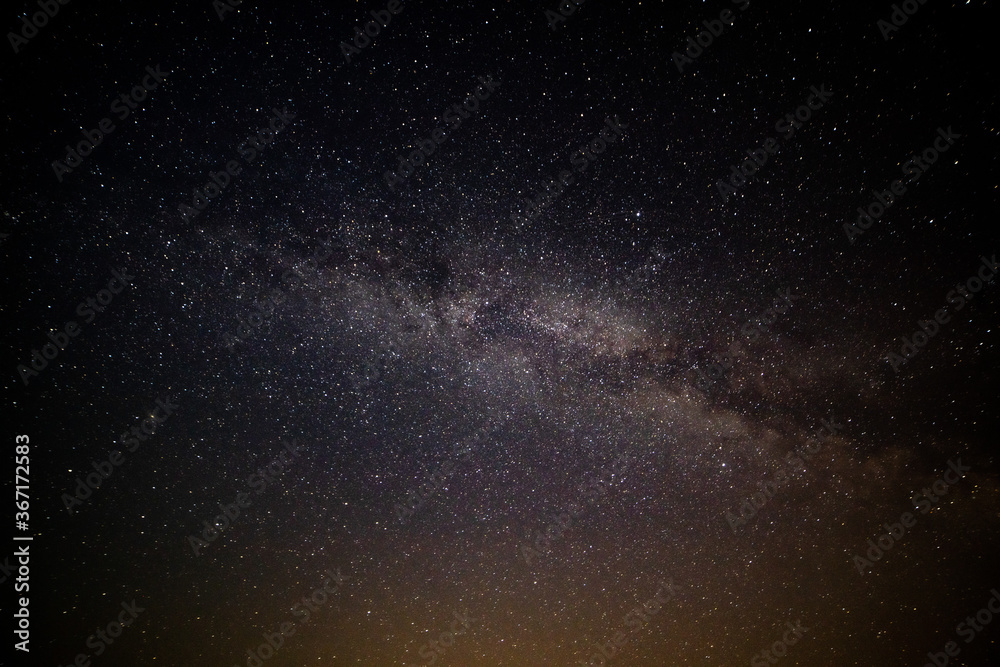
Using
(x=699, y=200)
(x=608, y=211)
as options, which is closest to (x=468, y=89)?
(x=608, y=211)

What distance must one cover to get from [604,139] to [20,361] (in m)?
3.06

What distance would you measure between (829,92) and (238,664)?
439 cm

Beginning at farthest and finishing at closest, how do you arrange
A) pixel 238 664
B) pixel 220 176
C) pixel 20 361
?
pixel 238 664, pixel 20 361, pixel 220 176

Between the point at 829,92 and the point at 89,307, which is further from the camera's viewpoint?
the point at 89,307

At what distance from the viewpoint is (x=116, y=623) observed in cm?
186

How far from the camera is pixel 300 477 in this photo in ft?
5.85

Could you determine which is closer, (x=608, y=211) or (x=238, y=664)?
(x=608, y=211)

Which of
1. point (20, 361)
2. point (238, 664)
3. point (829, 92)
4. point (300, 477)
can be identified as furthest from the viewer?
point (238, 664)

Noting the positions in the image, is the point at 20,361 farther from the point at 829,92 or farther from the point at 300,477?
the point at 829,92

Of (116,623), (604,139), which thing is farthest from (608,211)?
(116,623)

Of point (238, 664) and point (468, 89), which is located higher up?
point (468, 89)

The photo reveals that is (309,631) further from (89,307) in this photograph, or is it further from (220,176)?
(220,176)

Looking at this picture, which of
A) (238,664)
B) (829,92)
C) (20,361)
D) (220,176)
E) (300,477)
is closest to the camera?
(829,92)

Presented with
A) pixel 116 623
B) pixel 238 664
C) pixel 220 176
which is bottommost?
pixel 116 623
